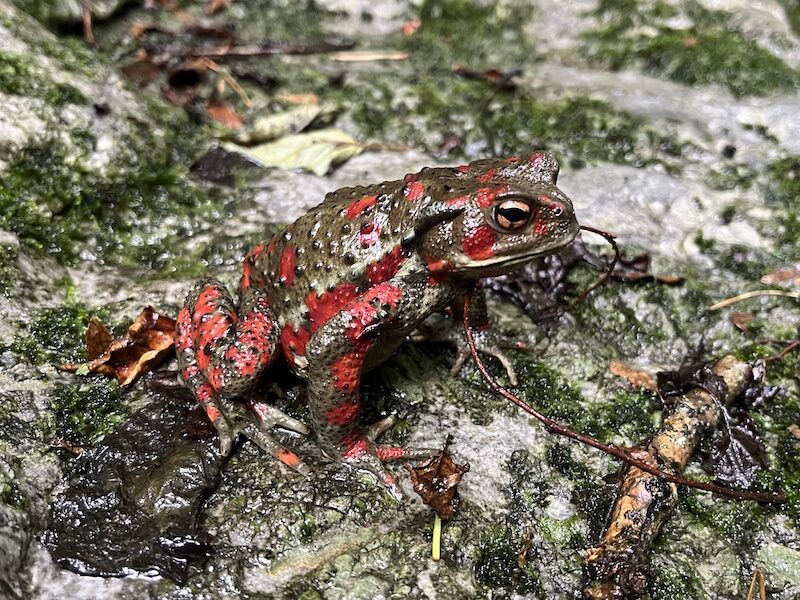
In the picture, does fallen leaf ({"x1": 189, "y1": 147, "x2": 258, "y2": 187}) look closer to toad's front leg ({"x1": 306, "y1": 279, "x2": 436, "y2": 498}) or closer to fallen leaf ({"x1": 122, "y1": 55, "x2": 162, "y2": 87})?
fallen leaf ({"x1": 122, "y1": 55, "x2": 162, "y2": 87})

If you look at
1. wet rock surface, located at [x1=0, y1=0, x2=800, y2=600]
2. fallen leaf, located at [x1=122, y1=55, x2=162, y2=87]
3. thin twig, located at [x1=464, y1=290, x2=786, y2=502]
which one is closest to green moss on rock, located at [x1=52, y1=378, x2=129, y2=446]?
wet rock surface, located at [x1=0, y1=0, x2=800, y2=600]

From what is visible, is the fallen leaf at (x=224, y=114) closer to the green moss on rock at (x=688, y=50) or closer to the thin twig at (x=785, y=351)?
A: the green moss on rock at (x=688, y=50)

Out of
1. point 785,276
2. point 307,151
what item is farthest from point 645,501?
point 307,151

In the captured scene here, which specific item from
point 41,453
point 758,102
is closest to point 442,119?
point 758,102

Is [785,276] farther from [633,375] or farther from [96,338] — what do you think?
[96,338]

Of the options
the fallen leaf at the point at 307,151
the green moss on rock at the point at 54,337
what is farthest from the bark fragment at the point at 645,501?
the fallen leaf at the point at 307,151
